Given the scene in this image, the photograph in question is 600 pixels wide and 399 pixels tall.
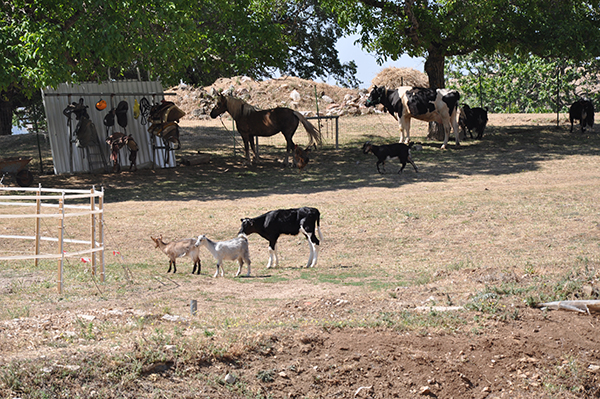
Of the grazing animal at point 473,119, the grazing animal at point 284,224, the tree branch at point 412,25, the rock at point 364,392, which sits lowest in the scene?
the rock at point 364,392

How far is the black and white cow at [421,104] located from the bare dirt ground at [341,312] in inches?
377

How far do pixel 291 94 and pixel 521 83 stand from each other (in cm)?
1551

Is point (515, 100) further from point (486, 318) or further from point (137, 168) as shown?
point (486, 318)

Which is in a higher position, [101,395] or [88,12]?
[88,12]

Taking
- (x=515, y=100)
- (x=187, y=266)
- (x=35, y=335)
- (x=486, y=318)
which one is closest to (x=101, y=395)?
(x=35, y=335)

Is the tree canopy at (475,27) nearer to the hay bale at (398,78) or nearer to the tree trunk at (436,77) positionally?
the tree trunk at (436,77)

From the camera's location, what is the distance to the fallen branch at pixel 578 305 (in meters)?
7.75

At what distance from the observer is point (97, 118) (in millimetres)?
23156

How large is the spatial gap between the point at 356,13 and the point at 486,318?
2180 centimetres

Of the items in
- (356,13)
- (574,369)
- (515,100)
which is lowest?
(574,369)

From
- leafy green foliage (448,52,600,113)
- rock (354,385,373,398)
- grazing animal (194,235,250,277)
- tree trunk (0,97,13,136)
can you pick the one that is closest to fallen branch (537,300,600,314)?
rock (354,385,373,398)

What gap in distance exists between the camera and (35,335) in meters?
6.84

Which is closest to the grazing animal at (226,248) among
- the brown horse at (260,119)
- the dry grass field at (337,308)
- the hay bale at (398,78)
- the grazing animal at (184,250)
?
the grazing animal at (184,250)

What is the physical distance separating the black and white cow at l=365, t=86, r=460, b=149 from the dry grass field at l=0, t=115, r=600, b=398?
28.6 feet
